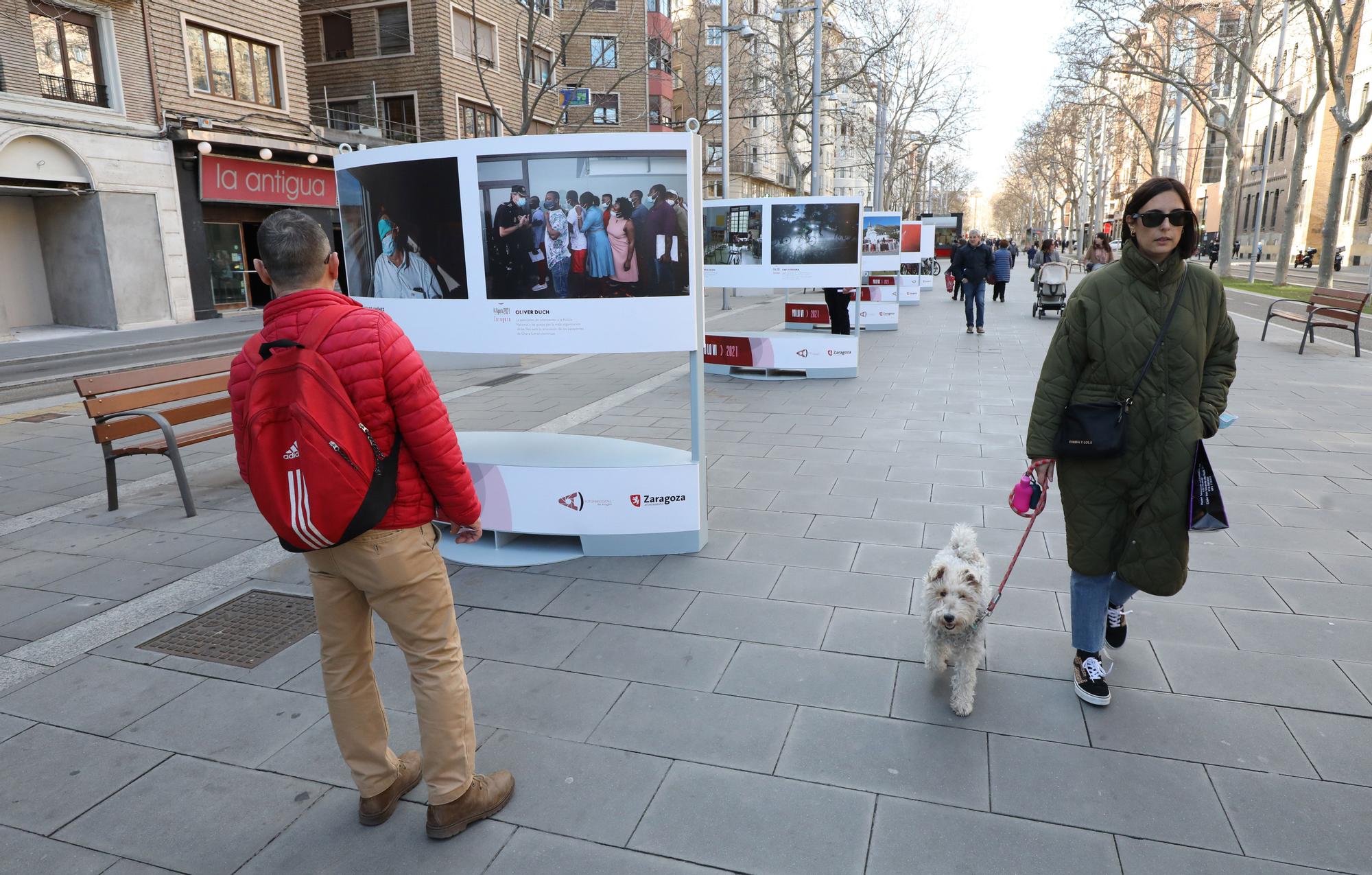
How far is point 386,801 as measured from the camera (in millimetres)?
2758

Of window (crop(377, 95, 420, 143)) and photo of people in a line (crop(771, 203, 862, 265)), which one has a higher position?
window (crop(377, 95, 420, 143))

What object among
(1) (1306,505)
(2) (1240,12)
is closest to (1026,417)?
(1) (1306,505)

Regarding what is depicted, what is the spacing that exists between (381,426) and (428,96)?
92.7 feet

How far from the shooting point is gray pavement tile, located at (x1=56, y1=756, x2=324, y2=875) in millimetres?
2627

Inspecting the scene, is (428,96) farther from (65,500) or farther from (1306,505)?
(1306,505)

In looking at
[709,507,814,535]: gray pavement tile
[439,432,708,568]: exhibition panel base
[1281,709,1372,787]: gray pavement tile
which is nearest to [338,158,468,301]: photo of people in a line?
[439,432,708,568]: exhibition panel base

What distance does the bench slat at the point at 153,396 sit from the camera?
231 inches

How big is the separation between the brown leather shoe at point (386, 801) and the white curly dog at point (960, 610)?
199 cm

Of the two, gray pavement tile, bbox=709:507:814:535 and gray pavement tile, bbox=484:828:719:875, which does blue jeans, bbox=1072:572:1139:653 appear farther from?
gray pavement tile, bbox=709:507:814:535

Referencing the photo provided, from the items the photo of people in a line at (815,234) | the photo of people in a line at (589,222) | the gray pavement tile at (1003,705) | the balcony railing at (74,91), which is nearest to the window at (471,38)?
the balcony railing at (74,91)

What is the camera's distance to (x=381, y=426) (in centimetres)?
240

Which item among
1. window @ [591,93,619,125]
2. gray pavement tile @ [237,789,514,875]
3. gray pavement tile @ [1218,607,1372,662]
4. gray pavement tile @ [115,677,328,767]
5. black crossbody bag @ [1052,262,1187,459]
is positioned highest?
window @ [591,93,619,125]

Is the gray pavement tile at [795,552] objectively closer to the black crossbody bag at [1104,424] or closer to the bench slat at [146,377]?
the black crossbody bag at [1104,424]

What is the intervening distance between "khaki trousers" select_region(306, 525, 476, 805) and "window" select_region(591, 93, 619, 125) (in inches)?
1570
